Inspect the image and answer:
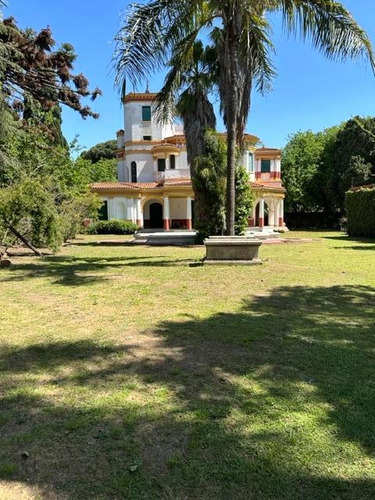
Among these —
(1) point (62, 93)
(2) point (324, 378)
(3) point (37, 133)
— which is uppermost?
(1) point (62, 93)

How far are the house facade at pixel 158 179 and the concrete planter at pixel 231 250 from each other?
20644 mm

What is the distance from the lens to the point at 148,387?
3521 mm

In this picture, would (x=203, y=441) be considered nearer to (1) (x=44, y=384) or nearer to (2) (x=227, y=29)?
(1) (x=44, y=384)

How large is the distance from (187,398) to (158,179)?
33.5m

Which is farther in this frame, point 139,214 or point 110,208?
point 139,214

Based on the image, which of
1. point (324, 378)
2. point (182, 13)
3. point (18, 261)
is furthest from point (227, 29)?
point (324, 378)

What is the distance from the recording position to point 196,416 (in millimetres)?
3018

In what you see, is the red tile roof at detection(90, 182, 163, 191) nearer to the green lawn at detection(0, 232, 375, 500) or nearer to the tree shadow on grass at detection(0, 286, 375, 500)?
the green lawn at detection(0, 232, 375, 500)

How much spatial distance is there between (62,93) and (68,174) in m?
4.31

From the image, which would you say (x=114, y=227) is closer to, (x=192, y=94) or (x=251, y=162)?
(x=251, y=162)

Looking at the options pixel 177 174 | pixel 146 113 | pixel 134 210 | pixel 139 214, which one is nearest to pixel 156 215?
pixel 139 214

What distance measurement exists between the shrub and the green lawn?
25.7 m

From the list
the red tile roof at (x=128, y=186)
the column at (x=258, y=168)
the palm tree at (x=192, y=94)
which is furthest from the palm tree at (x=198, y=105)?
the column at (x=258, y=168)

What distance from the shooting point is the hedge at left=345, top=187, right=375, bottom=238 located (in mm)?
25156
